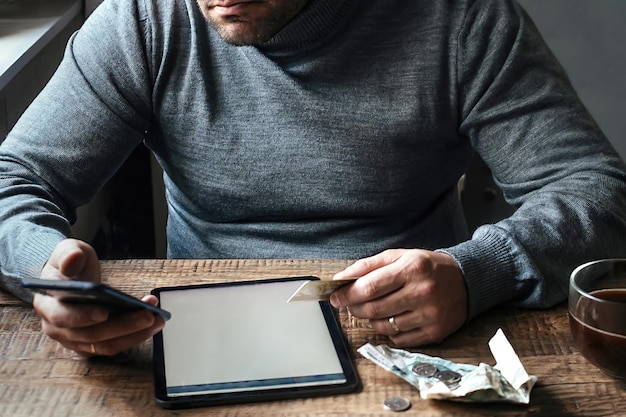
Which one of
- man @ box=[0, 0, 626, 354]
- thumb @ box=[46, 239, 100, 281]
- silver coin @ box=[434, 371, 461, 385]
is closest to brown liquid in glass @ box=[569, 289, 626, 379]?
silver coin @ box=[434, 371, 461, 385]

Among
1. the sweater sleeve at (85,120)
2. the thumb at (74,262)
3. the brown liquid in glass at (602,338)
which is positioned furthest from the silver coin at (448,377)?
the sweater sleeve at (85,120)

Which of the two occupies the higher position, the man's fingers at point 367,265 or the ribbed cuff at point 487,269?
the man's fingers at point 367,265

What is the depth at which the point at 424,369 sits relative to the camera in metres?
0.97

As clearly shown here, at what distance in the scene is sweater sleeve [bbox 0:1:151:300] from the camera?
1340 millimetres

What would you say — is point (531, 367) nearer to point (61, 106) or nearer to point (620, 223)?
point (620, 223)

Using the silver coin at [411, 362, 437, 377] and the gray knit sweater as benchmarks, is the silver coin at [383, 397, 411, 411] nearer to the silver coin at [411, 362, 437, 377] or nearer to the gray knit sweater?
the silver coin at [411, 362, 437, 377]

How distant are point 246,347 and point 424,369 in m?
0.20

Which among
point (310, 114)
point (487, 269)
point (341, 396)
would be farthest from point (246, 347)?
point (310, 114)

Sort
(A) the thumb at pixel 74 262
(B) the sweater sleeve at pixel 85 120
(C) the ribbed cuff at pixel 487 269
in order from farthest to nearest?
(B) the sweater sleeve at pixel 85 120 < (C) the ribbed cuff at pixel 487 269 < (A) the thumb at pixel 74 262

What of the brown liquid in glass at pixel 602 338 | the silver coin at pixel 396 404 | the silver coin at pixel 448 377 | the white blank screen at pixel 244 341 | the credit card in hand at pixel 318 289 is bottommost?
the white blank screen at pixel 244 341

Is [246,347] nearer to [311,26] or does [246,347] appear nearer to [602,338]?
[602,338]

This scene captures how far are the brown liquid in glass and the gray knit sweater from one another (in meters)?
0.39

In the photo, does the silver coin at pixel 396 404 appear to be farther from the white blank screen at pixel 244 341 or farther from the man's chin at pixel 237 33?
the man's chin at pixel 237 33

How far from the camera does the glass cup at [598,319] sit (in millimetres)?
942
